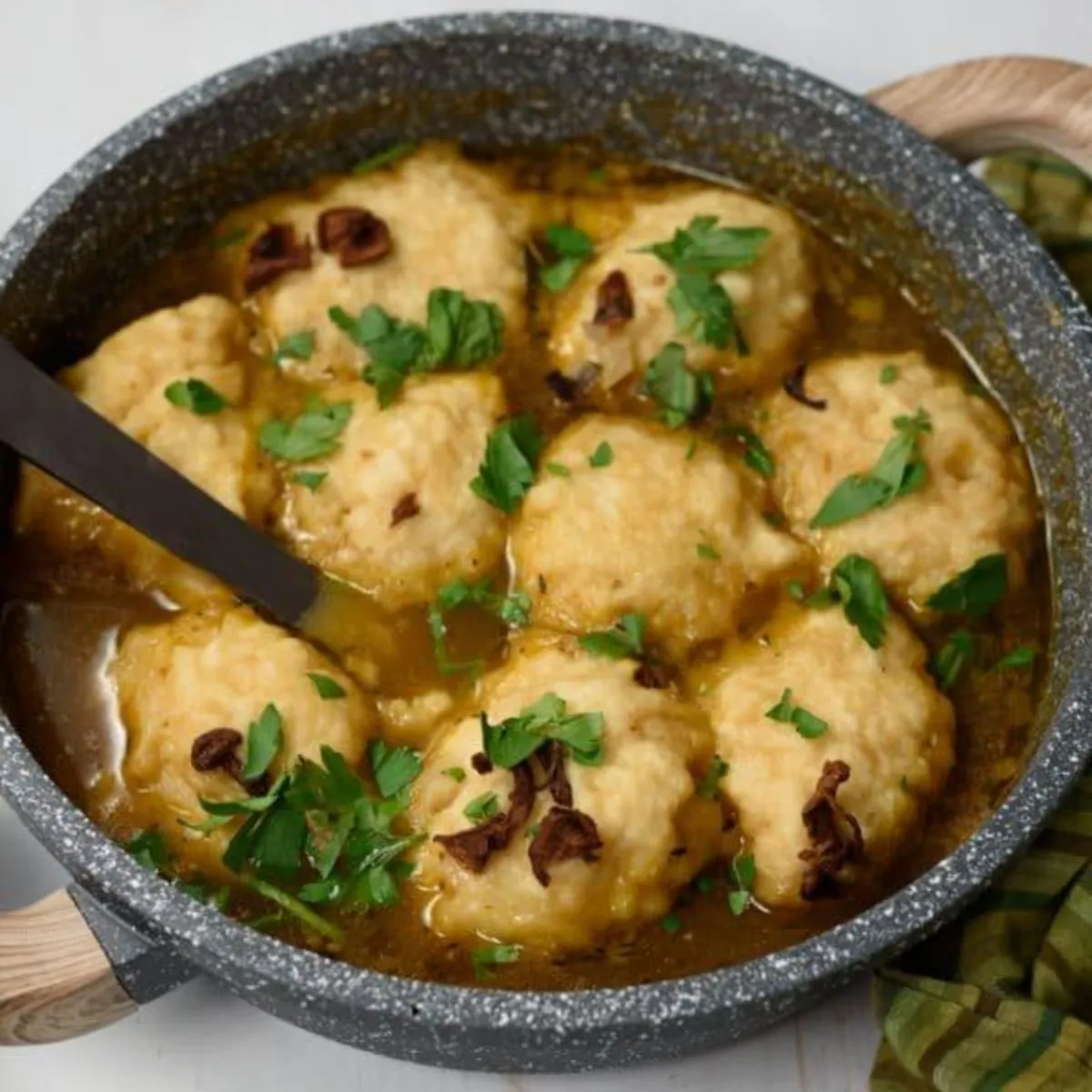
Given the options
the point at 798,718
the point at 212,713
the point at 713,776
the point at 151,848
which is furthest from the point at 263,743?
→ the point at 798,718

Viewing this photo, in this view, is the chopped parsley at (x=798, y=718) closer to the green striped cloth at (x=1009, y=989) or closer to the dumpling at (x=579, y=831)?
the dumpling at (x=579, y=831)

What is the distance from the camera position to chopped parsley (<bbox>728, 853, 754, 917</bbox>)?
252cm

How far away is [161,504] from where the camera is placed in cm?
253

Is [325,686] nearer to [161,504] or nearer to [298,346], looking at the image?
[161,504]

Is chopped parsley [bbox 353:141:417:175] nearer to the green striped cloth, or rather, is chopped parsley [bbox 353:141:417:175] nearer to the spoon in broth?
the spoon in broth

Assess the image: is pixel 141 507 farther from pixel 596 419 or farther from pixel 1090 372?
pixel 1090 372

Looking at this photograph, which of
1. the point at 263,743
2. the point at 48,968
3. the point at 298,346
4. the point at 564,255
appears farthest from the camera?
the point at 564,255

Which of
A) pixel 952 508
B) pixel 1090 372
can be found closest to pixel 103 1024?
A: pixel 952 508

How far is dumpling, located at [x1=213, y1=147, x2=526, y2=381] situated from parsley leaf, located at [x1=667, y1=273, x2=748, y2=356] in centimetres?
23

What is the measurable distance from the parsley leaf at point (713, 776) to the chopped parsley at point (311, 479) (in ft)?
2.11

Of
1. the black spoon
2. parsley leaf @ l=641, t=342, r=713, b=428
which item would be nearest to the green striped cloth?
parsley leaf @ l=641, t=342, r=713, b=428

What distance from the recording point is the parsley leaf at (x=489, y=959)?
2463mm

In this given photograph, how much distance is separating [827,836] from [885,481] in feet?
1.72

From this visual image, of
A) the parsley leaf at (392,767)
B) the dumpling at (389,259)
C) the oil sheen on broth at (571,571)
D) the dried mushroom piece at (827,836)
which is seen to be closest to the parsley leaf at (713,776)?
the oil sheen on broth at (571,571)
